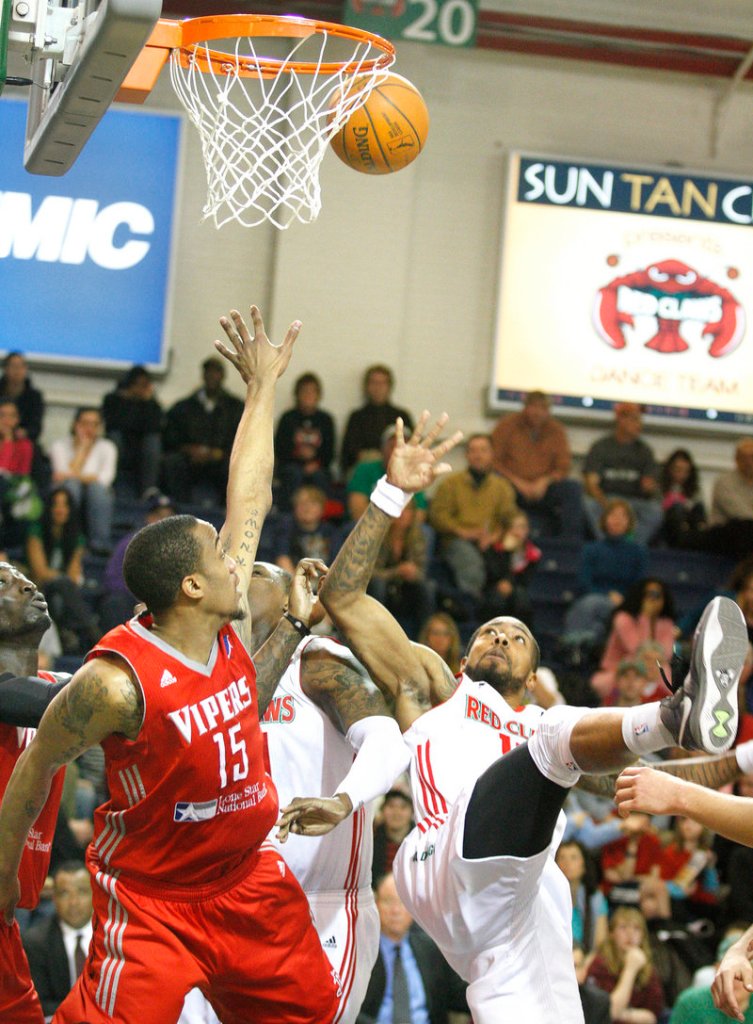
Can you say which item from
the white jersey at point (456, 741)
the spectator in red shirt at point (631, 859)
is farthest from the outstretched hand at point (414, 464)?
the spectator in red shirt at point (631, 859)

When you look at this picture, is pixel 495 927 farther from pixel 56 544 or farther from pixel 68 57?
pixel 56 544

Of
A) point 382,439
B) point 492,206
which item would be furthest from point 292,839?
point 492,206

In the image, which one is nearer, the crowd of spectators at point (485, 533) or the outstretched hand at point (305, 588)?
the outstretched hand at point (305, 588)

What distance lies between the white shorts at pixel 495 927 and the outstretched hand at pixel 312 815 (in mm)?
465

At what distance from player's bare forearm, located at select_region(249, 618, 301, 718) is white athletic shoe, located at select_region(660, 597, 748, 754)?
1.28 metres

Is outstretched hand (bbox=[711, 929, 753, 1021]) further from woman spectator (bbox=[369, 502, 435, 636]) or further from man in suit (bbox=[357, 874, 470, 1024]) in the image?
woman spectator (bbox=[369, 502, 435, 636])

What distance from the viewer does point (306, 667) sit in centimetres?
497

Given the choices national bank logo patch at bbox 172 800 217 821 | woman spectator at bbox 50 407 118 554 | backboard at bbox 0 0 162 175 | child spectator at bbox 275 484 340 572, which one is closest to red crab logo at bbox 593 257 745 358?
child spectator at bbox 275 484 340 572

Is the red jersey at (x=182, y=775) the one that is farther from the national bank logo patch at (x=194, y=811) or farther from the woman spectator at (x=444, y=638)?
the woman spectator at (x=444, y=638)

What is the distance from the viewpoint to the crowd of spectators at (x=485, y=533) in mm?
8578

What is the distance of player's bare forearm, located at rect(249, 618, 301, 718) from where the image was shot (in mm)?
4703

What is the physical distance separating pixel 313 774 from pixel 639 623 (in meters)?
6.74

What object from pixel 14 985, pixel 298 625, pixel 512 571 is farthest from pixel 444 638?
pixel 14 985

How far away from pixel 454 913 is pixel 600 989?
3350 mm
